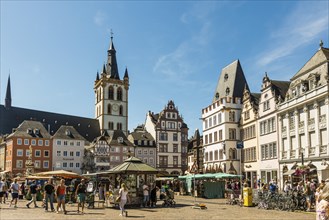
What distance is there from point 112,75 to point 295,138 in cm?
7151

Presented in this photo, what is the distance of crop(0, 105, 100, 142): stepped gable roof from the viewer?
93625 mm

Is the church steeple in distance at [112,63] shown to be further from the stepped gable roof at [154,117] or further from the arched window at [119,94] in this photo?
the stepped gable roof at [154,117]

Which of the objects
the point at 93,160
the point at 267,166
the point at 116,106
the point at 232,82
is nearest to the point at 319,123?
the point at 267,166

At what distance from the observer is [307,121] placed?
126ft

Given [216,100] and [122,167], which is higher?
[216,100]

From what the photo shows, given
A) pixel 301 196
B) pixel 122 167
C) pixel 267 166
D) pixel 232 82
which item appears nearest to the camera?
pixel 301 196

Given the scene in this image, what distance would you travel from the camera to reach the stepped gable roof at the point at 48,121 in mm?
93625

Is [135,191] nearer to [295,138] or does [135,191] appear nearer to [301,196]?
[301,196]

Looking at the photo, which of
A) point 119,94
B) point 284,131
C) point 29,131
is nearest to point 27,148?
point 29,131

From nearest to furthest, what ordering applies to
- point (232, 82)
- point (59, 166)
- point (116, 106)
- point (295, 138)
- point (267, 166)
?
1. point (295, 138)
2. point (267, 166)
3. point (232, 82)
4. point (59, 166)
5. point (116, 106)

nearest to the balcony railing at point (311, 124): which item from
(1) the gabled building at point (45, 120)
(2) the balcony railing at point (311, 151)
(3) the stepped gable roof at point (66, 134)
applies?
(2) the balcony railing at point (311, 151)

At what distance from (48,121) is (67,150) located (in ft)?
57.2

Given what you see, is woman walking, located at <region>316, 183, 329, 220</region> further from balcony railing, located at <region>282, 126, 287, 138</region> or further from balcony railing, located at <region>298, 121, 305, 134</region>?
balcony railing, located at <region>282, 126, 287, 138</region>

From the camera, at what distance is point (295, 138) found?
40.8 metres
